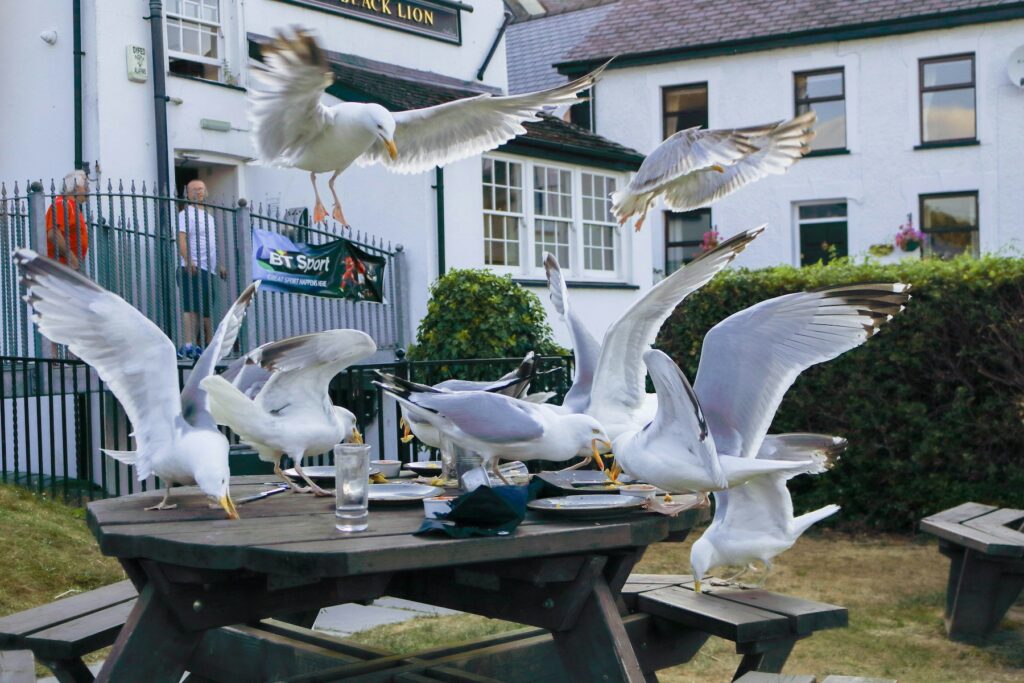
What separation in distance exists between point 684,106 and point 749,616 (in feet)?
54.8

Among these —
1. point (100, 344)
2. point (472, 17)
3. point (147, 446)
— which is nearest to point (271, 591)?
point (147, 446)

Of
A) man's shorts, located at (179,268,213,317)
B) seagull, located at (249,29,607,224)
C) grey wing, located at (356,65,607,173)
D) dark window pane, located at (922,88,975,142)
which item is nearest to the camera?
seagull, located at (249,29,607,224)

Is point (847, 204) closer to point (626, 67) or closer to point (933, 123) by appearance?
point (933, 123)

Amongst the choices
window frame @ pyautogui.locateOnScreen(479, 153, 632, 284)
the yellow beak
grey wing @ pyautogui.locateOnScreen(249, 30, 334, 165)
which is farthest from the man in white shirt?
the yellow beak

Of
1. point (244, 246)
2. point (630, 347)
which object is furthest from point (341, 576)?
point (244, 246)

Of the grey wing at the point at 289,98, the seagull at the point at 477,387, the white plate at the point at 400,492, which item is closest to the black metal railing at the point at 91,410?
the seagull at the point at 477,387

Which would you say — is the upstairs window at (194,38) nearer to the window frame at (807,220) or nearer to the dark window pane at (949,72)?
the window frame at (807,220)

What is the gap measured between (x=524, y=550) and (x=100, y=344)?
1643 mm

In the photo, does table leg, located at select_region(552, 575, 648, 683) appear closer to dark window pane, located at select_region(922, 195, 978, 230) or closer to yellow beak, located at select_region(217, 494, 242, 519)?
yellow beak, located at select_region(217, 494, 242, 519)

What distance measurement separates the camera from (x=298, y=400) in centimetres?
428

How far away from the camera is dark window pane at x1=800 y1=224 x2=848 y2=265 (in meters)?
19.2

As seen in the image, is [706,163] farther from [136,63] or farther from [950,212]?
[950,212]

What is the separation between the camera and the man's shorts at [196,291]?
10.1 metres

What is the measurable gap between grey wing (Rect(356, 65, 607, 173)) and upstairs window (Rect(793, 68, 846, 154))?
14.4 metres
